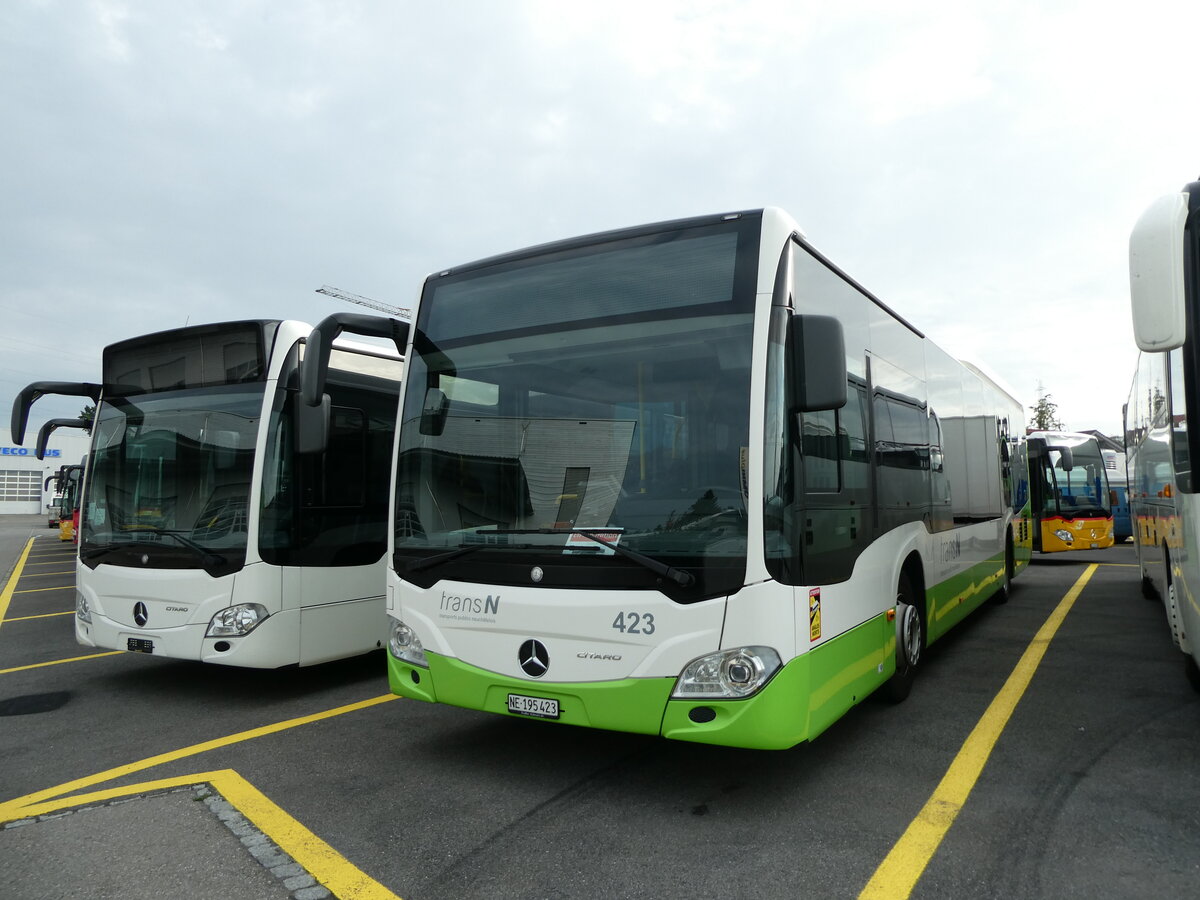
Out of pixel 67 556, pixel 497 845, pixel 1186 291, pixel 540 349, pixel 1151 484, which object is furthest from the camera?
pixel 67 556

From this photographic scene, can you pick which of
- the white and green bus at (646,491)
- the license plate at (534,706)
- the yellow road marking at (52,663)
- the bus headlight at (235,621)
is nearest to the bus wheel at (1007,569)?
the white and green bus at (646,491)

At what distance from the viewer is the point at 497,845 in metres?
3.63

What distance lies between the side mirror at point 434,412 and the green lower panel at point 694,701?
4.06ft

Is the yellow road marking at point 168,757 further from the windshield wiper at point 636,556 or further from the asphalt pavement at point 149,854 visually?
the windshield wiper at point 636,556

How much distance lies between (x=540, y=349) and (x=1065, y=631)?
706 centimetres

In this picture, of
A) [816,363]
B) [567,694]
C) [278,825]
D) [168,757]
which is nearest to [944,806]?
[567,694]

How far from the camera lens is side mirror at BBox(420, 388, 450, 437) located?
4711 millimetres

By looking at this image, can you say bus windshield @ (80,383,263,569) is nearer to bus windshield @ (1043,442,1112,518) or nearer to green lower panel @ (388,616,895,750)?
green lower panel @ (388,616,895,750)

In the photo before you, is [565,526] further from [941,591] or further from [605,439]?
[941,591]

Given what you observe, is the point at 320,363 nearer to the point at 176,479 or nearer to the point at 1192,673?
the point at 176,479

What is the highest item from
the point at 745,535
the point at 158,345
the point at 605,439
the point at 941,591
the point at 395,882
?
the point at 158,345

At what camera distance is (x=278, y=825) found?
389 cm

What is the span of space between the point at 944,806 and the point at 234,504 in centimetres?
500

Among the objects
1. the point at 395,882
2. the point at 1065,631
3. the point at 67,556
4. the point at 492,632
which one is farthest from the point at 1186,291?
the point at 67,556
